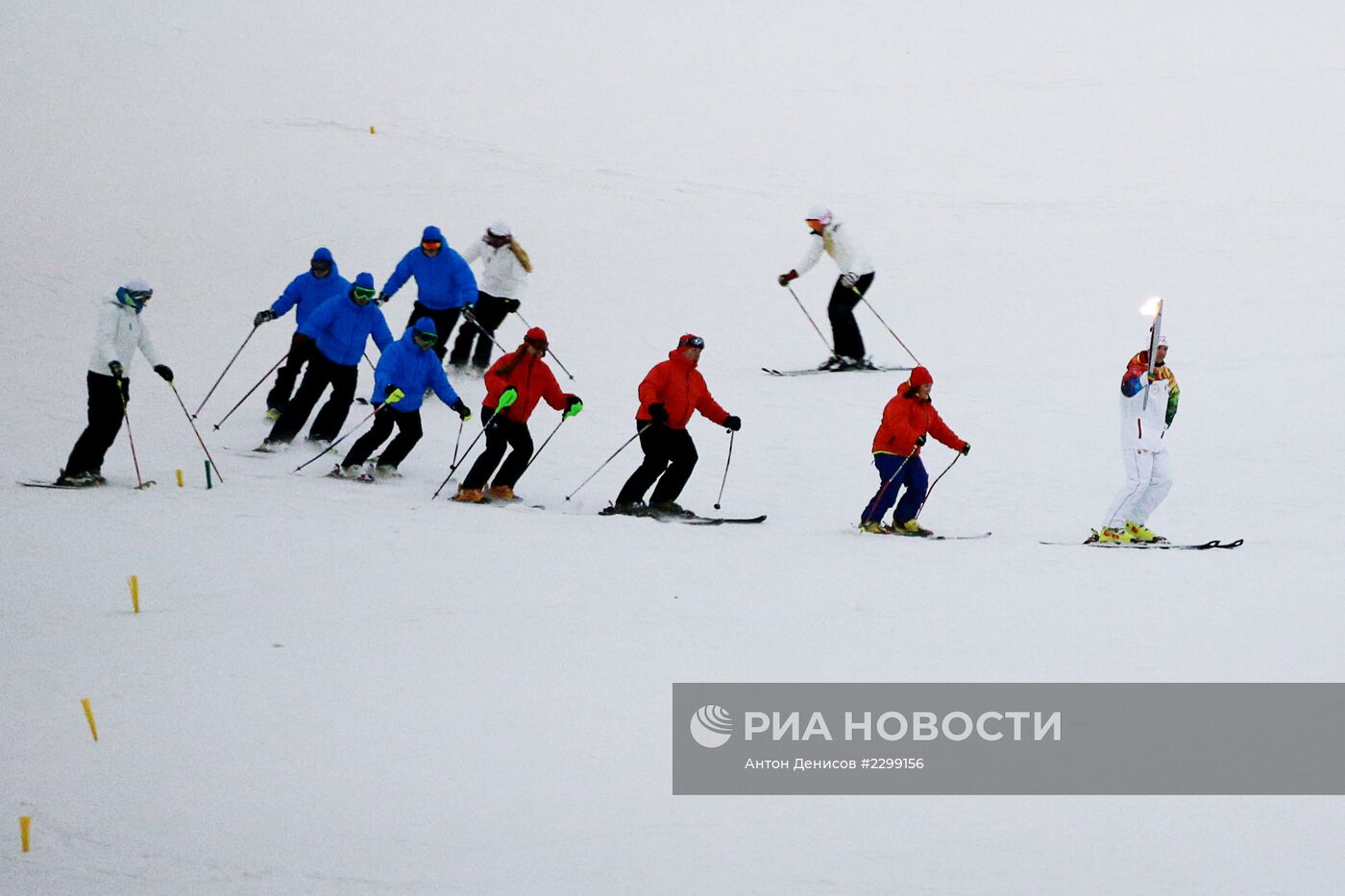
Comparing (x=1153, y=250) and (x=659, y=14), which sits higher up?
(x=659, y=14)

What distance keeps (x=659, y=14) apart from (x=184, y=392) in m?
21.5

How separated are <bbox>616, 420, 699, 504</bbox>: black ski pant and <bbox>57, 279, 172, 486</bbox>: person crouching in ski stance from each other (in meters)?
2.97

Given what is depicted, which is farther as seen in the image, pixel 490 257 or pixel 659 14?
pixel 659 14

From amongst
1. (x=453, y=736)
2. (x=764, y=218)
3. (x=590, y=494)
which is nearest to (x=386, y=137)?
(x=764, y=218)

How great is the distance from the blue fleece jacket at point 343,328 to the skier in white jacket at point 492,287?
2.05 meters

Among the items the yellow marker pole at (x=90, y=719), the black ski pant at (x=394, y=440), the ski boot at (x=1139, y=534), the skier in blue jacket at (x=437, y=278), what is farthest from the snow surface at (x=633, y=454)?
the skier in blue jacket at (x=437, y=278)

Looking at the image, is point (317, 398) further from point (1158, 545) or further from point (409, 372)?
point (1158, 545)

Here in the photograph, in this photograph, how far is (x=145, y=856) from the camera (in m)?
5.78

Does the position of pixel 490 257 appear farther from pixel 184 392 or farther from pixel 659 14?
pixel 659 14

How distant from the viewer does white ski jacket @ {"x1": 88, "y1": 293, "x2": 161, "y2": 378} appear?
32.8 ft

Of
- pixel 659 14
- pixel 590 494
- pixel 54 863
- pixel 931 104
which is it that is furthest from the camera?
pixel 659 14

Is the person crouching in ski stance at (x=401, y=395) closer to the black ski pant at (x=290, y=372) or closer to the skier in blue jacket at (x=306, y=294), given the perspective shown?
the black ski pant at (x=290, y=372)

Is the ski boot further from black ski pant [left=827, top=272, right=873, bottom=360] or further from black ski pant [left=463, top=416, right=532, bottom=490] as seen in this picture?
black ski pant [left=827, top=272, right=873, bottom=360]

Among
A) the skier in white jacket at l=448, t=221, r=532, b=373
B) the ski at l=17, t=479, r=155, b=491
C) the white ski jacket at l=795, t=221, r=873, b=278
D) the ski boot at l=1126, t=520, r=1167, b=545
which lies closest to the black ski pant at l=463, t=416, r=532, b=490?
the ski at l=17, t=479, r=155, b=491
